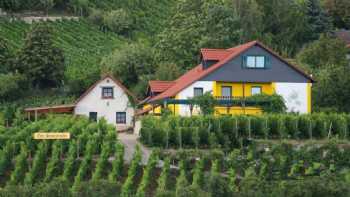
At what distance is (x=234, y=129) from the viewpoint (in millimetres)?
44812

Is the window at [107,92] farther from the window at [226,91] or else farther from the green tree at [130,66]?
the window at [226,91]

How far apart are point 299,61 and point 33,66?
17401 mm

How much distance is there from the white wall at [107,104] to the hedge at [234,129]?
45.2 ft

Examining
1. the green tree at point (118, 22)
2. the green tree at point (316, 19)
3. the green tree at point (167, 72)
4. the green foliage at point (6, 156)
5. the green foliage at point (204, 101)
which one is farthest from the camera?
the green tree at point (118, 22)

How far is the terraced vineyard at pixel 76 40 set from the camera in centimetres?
7800

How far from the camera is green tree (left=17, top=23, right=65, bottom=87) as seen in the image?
219 feet

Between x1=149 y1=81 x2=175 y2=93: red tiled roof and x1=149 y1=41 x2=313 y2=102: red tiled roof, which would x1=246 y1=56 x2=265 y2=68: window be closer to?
x1=149 y1=41 x2=313 y2=102: red tiled roof

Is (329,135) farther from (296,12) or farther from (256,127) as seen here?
(296,12)

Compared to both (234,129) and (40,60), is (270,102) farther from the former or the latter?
(40,60)

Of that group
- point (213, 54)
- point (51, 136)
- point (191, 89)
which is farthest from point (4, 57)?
point (51, 136)

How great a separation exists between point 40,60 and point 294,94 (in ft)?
63.2

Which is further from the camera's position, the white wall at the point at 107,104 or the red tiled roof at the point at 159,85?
the white wall at the point at 107,104

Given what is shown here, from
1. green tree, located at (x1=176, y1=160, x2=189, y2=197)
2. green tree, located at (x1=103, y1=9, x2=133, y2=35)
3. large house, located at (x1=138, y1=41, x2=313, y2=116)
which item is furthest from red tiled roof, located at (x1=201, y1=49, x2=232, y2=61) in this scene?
green tree, located at (x1=103, y1=9, x2=133, y2=35)

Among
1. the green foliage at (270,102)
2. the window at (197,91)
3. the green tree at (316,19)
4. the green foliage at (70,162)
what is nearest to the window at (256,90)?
the green foliage at (270,102)
